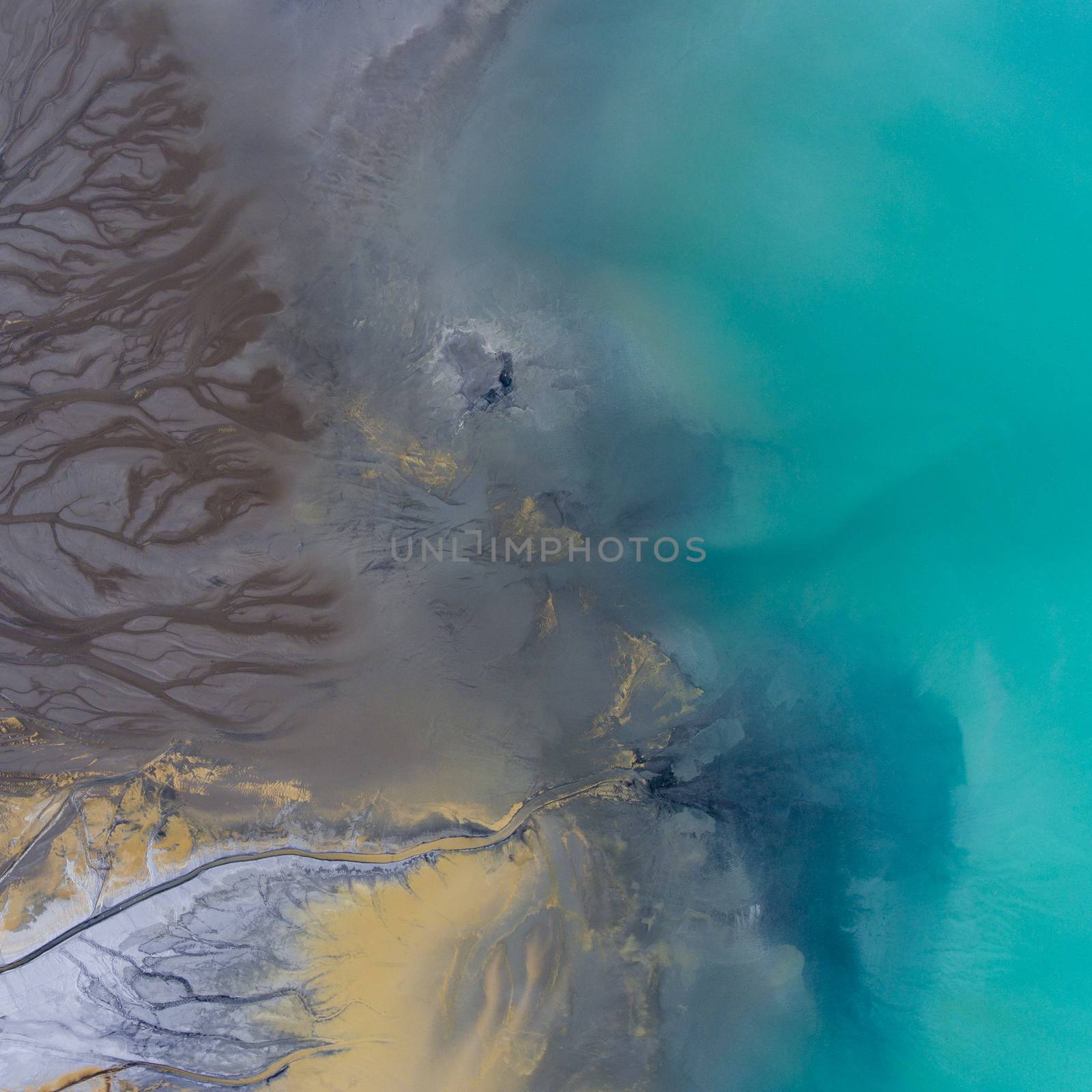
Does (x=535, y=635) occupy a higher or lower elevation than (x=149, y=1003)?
higher

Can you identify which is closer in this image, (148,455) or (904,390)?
(148,455)

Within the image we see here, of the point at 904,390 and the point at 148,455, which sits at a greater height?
the point at 904,390

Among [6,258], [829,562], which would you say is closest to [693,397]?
[829,562]

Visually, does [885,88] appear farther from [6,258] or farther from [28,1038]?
[28,1038]

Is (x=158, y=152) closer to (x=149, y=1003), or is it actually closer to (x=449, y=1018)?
(x=149, y=1003)

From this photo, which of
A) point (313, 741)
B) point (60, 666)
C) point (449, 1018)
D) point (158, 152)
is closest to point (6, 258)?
point (158, 152)

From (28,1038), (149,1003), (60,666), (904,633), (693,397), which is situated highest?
(693,397)
